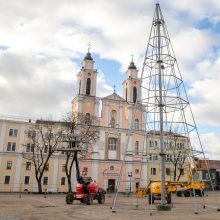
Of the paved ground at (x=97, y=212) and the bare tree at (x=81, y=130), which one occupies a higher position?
the bare tree at (x=81, y=130)

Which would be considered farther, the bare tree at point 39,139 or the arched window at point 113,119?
the arched window at point 113,119

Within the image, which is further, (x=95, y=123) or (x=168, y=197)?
(x=95, y=123)

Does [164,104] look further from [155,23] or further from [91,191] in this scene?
[91,191]

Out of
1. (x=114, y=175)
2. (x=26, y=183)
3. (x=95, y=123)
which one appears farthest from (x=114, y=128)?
(x=26, y=183)

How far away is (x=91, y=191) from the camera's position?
24766 millimetres

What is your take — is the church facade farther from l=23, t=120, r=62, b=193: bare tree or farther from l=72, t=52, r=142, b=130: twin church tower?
l=23, t=120, r=62, b=193: bare tree

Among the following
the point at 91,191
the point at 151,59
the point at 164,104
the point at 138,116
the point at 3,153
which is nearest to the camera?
the point at 164,104

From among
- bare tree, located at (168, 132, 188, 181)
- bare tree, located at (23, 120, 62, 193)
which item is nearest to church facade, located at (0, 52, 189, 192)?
bare tree, located at (23, 120, 62, 193)

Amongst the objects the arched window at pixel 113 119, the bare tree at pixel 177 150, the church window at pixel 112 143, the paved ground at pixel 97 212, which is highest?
the arched window at pixel 113 119

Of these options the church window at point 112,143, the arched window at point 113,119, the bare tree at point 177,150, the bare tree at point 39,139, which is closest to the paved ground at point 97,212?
the bare tree at point 177,150

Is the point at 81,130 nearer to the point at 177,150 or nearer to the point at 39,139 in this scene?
the point at 39,139

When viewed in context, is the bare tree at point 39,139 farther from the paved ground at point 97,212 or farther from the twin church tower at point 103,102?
the paved ground at point 97,212

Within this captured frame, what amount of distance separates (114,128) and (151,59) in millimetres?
39146

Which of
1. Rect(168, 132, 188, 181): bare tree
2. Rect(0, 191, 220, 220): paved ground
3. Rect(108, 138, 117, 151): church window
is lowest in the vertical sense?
Rect(0, 191, 220, 220): paved ground
